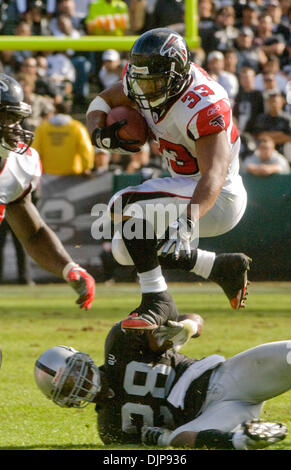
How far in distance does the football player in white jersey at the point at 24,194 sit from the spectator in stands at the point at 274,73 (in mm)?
6319

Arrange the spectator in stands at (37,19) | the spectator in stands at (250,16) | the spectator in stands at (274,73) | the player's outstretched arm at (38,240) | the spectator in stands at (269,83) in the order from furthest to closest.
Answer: the spectator in stands at (250,16)
the spectator in stands at (274,73)
the spectator in stands at (269,83)
the spectator in stands at (37,19)
the player's outstretched arm at (38,240)

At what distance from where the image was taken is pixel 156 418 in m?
3.72

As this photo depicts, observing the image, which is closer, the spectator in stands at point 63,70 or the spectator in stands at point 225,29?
the spectator in stands at point 225,29

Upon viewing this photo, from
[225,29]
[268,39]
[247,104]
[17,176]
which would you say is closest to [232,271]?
[17,176]

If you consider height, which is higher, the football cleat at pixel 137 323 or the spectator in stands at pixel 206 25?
the spectator in stands at pixel 206 25

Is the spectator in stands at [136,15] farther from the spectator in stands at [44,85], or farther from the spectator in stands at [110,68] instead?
the spectator in stands at [44,85]

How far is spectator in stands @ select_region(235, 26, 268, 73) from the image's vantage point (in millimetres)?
11133

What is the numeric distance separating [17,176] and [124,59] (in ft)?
23.1

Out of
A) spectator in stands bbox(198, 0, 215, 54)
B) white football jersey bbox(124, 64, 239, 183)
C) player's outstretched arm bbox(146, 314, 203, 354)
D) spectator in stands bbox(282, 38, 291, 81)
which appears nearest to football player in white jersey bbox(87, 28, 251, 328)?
white football jersey bbox(124, 64, 239, 183)

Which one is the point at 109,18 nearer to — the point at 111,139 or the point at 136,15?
the point at 136,15

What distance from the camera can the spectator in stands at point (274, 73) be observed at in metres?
10.8

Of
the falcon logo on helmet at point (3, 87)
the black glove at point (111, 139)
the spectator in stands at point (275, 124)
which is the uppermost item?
the falcon logo on helmet at point (3, 87)

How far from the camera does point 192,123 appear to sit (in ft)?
14.1

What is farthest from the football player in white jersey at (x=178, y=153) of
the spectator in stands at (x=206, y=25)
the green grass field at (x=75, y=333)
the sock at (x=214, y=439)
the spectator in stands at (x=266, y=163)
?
the spectator in stands at (x=206, y=25)
